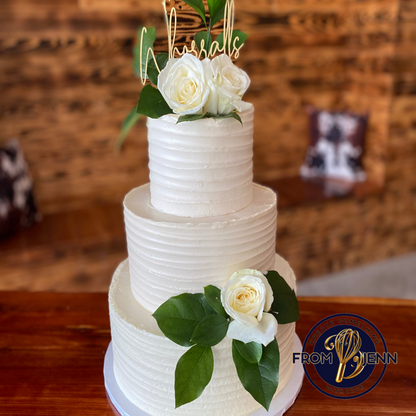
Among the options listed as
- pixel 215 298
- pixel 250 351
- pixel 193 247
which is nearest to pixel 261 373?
pixel 250 351

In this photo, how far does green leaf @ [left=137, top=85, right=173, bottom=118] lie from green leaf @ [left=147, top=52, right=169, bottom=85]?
0.09 feet

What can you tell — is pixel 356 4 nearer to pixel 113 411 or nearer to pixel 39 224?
pixel 39 224

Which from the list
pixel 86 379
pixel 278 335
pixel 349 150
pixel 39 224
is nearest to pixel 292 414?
pixel 278 335

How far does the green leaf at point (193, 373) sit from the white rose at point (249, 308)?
78mm

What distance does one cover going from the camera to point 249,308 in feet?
2.67

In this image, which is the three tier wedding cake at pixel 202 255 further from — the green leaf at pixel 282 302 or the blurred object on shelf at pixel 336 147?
the blurred object on shelf at pixel 336 147

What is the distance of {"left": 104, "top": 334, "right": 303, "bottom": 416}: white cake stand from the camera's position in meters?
0.94

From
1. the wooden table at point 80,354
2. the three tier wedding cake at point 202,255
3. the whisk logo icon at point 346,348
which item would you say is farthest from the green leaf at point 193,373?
the whisk logo icon at point 346,348

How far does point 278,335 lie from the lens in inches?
36.7

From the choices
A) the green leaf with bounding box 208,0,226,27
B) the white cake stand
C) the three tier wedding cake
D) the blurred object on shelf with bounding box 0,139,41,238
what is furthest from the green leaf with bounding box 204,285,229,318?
the blurred object on shelf with bounding box 0,139,41,238

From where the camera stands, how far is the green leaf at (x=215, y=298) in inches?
33.1

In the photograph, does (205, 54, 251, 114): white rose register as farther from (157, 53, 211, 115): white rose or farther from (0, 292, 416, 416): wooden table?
(0, 292, 416, 416): wooden table

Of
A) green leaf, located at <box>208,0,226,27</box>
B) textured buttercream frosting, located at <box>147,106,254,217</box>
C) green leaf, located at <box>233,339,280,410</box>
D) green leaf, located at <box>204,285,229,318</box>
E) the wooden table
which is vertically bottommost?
the wooden table

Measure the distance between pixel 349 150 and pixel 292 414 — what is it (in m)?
2.19
